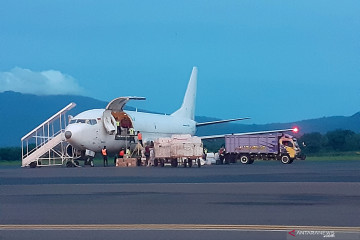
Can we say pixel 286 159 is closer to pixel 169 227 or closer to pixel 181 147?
pixel 181 147

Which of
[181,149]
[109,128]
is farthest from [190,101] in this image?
[181,149]

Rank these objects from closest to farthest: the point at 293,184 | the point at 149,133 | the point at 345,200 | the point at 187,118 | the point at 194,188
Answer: the point at 345,200 < the point at 194,188 < the point at 293,184 < the point at 149,133 < the point at 187,118

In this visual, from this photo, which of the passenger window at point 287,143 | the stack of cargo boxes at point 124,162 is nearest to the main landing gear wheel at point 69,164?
the stack of cargo boxes at point 124,162

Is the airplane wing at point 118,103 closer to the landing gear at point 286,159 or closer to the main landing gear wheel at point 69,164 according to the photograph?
the main landing gear wheel at point 69,164

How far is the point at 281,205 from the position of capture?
16062 mm

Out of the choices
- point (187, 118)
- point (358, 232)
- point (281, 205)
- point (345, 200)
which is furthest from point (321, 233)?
point (187, 118)

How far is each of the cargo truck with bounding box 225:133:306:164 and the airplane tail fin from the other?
1433cm

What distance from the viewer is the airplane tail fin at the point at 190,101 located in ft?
234

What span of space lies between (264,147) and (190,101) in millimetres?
18066

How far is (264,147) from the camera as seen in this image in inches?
2185

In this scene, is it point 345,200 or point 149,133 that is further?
point 149,133

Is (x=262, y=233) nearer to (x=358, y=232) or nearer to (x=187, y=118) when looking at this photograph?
(x=358, y=232)

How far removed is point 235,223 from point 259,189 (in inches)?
328

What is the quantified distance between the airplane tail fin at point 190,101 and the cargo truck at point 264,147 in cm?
1433
